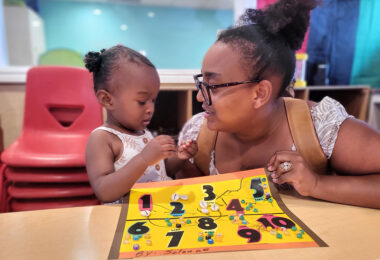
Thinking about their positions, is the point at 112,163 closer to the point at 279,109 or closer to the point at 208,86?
the point at 208,86

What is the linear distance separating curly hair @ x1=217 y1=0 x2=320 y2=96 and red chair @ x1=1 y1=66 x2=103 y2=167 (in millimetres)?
657

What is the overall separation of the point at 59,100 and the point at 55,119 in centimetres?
10

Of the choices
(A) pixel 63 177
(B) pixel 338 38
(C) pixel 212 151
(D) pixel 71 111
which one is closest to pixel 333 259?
(C) pixel 212 151

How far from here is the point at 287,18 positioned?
2.27 feet

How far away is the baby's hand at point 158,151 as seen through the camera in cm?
72

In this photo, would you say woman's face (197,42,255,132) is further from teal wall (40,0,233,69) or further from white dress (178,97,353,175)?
teal wall (40,0,233,69)

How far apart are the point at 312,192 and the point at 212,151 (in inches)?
14.9

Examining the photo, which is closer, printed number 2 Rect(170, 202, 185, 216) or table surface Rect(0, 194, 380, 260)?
table surface Rect(0, 194, 380, 260)

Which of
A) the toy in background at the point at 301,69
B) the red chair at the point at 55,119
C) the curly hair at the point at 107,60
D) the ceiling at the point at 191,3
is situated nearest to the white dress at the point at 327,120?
the curly hair at the point at 107,60

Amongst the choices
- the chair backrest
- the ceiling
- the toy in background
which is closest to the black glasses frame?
the chair backrest

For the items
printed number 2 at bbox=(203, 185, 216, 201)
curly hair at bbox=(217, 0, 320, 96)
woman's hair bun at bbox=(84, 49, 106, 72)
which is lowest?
printed number 2 at bbox=(203, 185, 216, 201)

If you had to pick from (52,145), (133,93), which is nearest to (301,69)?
(133,93)

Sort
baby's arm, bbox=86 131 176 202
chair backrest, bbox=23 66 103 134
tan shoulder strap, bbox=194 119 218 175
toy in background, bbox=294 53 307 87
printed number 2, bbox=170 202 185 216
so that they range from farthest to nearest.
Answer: toy in background, bbox=294 53 307 87 → chair backrest, bbox=23 66 103 134 → tan shoulder strap, bbox=194 119 218 175 → baby's arm, bbox=86 131 176 202 → printed number 2, bbox=170 202 185 216

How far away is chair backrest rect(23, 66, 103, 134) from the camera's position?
1268 millimetres
